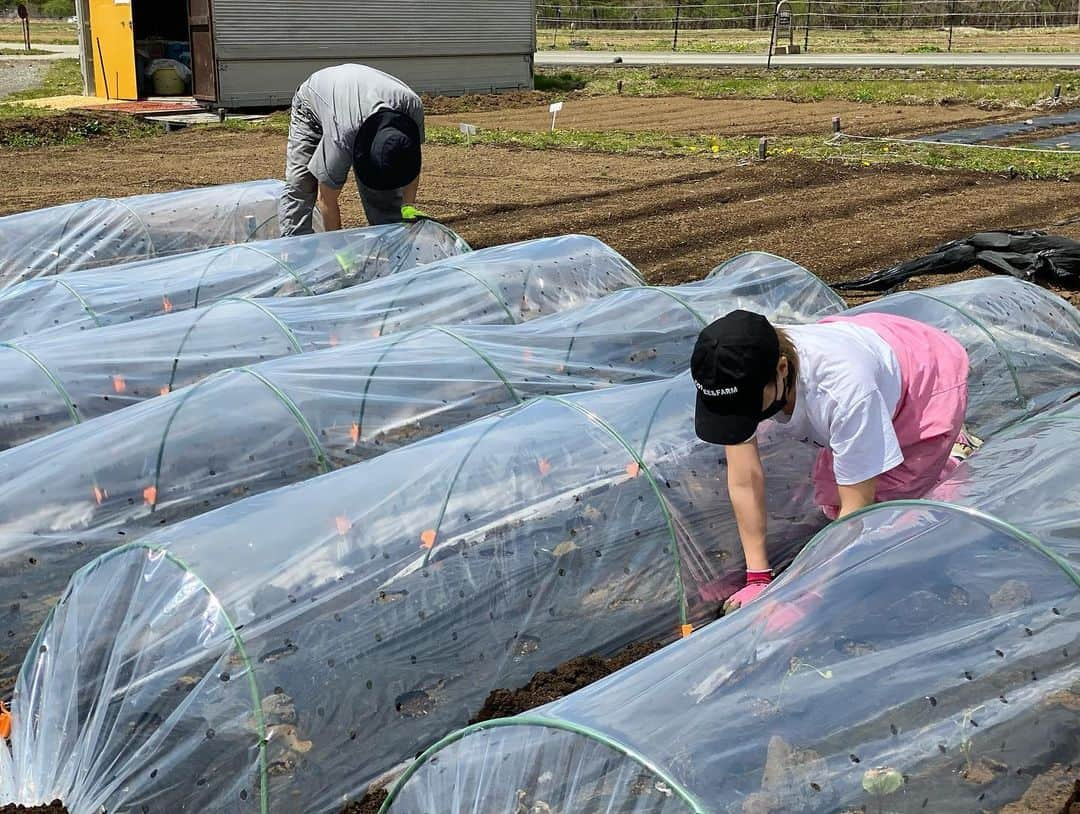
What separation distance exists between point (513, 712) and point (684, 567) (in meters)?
0.80

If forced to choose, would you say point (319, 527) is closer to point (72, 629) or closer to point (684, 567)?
point (72, 629)

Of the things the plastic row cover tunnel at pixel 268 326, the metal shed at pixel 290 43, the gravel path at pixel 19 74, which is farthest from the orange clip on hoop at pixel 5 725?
the gravel path at pixel 19 74

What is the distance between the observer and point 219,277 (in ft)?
21.4

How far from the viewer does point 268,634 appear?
A: 309cm

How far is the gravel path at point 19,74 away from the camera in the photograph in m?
26.6

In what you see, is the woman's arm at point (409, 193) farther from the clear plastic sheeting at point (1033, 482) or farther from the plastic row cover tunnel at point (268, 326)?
the clear plastic sheeting at point (1033, 482)

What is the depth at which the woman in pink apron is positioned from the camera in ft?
10.1

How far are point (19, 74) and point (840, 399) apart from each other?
31.9 m

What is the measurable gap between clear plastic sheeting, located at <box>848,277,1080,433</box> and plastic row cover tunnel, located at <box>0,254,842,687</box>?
1.02 m

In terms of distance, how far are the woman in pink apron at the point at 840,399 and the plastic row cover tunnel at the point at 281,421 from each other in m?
1.67

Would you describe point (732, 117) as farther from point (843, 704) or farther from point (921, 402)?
point (843, 704)

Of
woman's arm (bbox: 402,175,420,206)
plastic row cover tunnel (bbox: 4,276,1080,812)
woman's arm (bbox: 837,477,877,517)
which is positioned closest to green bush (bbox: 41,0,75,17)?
woman's arm (bbox: 402,175,420,206)

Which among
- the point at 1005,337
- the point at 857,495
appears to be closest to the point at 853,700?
the point at 857,495

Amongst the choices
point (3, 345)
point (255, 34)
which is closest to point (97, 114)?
point (255, 34)
